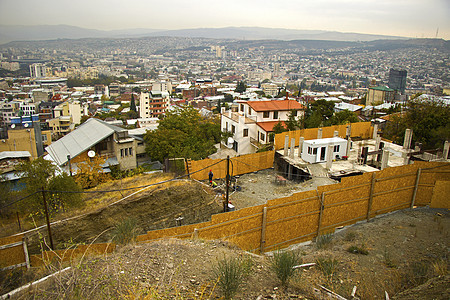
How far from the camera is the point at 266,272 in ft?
15.8

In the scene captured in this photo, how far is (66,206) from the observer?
8.99 metres

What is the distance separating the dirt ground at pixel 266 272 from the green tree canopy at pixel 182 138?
974cm

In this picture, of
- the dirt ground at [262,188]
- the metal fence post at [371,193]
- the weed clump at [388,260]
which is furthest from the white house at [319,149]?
the weed clump at [388,260]

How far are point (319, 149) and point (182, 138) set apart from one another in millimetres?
7697

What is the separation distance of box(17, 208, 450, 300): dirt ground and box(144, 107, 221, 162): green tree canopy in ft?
32.0

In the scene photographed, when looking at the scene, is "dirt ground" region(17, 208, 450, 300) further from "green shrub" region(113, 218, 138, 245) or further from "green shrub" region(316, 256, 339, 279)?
"green shrub" region(113, 218, 138, 245)

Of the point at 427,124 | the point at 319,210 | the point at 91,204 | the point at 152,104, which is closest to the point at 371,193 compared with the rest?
the point at 319,210

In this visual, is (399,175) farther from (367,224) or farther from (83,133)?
(83,133)

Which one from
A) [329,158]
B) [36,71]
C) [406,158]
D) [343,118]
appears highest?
[343,118]

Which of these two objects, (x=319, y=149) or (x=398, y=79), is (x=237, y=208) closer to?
(x=319, y=149)

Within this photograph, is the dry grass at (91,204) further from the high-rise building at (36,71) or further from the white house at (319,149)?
the high-rise building at (36,71)

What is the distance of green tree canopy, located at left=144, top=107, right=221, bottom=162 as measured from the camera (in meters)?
16.3

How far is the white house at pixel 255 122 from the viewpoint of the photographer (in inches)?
715

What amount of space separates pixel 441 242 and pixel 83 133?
59.4 ft
